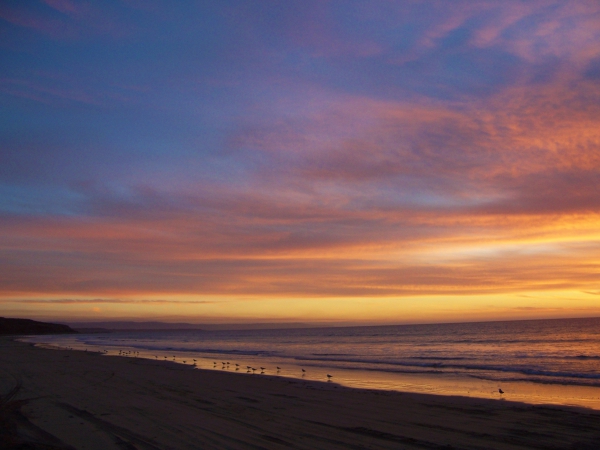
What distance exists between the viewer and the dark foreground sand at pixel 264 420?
834 centimetres

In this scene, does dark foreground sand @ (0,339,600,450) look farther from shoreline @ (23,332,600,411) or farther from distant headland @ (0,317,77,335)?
distant headland @ (0,317,77,335)

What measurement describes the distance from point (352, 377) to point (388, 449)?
15.2 m

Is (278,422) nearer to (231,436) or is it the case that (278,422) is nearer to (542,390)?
(231,436)

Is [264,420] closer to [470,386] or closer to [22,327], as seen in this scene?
[470,386]

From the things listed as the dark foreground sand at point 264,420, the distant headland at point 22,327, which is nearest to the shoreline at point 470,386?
the dark foreground sand at point 264,420

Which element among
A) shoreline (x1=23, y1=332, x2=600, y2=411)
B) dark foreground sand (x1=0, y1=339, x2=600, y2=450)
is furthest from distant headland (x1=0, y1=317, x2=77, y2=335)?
dark foreground sand (x1=0, y1=339, x2=600, y2=450)

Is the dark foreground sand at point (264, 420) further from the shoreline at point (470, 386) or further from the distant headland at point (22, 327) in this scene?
the distant headland at point (22, 327)

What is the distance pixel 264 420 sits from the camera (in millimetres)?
10422

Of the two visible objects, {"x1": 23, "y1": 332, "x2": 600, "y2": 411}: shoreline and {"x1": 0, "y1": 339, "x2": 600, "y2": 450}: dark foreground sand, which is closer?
{"x1": 0, "y1": 339, "x2": 600, "y2": 450}: dark foreground sand

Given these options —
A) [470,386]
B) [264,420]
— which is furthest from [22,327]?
[264,420]

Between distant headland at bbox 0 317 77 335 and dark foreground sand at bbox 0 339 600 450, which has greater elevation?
dark foreground sand at bbox 0 339 600 450

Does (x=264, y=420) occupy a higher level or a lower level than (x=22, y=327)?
higher

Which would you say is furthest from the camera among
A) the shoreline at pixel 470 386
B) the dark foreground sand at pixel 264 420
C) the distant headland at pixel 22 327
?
the distant headland at pixel 22 327

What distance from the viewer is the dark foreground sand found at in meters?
8.34
